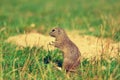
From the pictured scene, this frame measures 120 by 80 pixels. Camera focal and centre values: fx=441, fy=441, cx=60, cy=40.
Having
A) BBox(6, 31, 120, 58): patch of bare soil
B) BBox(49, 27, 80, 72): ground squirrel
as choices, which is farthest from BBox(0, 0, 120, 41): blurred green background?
BBox(49, 27, 80, 72): ground squirrel

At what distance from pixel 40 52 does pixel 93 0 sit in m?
17.2

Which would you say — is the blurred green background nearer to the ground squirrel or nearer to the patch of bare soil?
the patch of bare soil

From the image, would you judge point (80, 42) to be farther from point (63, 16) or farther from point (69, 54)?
point (63, 16)

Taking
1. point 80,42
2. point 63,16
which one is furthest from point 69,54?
point 63,16

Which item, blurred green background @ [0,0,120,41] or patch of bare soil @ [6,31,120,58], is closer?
patch of bare soil @ [6,31,120,58]

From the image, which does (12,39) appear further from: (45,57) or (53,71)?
(53,71)

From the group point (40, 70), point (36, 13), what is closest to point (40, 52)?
point (40, 70)

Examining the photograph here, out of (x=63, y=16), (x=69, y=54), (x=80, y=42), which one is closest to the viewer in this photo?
(x=69, y=54)

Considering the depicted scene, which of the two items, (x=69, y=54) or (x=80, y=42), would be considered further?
(x=80, y=42)

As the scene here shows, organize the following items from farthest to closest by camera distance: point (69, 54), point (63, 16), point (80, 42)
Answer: point (63, 16)
point (80, 42)
point (69, 54)

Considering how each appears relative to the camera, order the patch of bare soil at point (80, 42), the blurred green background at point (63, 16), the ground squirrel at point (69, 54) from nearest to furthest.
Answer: the ground squirrel at point (69, 54), the patch of bare soil at point (80, 42), the blurred green background at point (63, 16)

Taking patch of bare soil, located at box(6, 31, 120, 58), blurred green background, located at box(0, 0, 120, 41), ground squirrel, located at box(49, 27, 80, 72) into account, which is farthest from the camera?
blurred green background, located at box(0, 0, 120, 41)

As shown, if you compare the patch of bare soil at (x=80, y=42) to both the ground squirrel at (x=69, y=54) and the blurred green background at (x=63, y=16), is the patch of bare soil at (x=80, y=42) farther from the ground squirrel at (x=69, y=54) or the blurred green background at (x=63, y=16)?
the ground squirrel at (x=69, y=54)

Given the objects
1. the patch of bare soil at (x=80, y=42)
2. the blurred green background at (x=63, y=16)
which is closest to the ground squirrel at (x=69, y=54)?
the patch of bare soil at (x=80, y=42)
